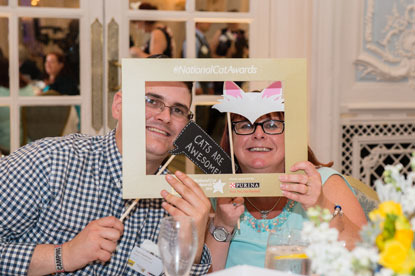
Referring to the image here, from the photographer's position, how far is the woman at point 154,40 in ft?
10.2

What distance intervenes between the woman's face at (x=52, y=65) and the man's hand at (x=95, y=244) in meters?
1.76

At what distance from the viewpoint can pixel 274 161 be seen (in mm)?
1498

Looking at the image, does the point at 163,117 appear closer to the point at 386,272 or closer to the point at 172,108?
the point at 172,108

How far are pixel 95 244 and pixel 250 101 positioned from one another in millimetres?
516

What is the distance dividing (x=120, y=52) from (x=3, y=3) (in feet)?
2.06

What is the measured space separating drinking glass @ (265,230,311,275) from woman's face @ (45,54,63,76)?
6.98 ft

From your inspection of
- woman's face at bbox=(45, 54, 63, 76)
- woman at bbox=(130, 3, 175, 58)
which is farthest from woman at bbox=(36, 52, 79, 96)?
woman at bbox=(130, 3, 175, 58)

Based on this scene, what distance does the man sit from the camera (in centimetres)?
144

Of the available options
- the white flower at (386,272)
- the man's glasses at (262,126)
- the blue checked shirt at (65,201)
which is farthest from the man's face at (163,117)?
the white flower at (386,272)

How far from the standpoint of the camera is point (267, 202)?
1.80m

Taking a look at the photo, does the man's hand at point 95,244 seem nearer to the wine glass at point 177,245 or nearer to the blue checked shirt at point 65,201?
the blue checked shirt at point 65,201

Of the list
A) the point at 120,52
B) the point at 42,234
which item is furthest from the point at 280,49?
the point at 42,234

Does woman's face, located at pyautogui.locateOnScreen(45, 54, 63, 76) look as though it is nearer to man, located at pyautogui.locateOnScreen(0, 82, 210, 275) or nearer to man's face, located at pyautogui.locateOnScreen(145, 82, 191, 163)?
man, located at pyautogui.locateOnScreen(0, 82, 210, 275)

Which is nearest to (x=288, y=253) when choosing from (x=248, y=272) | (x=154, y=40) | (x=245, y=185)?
(x=248, y=272)
